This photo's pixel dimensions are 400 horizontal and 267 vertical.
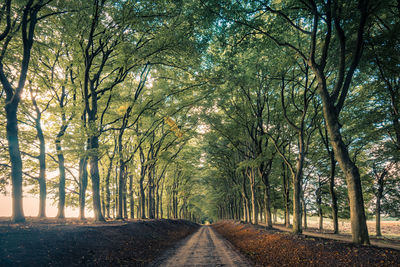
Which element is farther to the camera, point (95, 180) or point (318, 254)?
point (95, 180)

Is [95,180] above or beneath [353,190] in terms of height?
above

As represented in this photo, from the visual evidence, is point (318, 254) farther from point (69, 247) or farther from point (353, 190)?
point (69, 247)

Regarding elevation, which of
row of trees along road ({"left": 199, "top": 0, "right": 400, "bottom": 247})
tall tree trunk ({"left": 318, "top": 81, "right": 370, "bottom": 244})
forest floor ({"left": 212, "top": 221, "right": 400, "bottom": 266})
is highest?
row of trees along road ({"left": 199, "top": 0, "right": 400, "bottom": 247})

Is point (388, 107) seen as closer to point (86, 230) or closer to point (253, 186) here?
point (253, 186)

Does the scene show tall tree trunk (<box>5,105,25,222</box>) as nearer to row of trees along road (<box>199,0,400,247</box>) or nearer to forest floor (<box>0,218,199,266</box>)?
forest floor (<box>0,218,199,266</box>)

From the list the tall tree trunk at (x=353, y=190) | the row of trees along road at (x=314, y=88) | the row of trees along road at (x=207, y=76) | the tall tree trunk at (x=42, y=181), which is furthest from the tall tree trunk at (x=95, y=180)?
the tall tree trunk at (x=353, y=190)

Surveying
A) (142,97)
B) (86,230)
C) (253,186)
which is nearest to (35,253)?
(86,230)

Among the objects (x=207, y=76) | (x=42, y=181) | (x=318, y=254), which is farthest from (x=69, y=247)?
(x=42, y=181)

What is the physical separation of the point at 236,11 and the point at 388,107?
14754 millimetres

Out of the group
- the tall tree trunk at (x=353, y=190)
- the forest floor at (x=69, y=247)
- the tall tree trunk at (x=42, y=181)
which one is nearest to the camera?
the forest floor at (x=69, y=247)

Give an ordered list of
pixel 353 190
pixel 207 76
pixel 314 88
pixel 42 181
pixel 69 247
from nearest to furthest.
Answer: pixel 69 247 → pixel 353 190 → pixel 207 76 → pixel 314 88 → pixel 42 181

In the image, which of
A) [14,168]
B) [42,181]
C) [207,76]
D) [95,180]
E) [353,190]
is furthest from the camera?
[42,181]

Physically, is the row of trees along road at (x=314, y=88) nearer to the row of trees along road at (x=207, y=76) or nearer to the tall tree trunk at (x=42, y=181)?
the row of trees along road at (x=207, y=76)

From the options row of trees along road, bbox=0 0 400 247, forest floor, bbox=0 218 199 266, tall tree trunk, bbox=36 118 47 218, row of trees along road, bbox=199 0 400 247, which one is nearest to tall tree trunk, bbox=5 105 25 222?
row of trees along road, bbox=0 0 400 247
